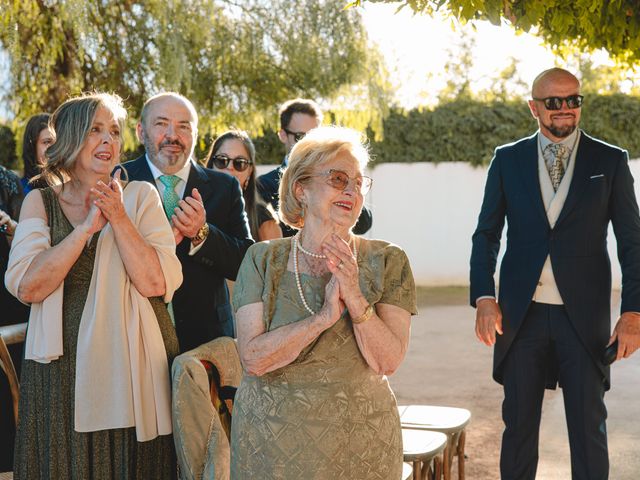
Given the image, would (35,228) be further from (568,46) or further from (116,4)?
(116,4)

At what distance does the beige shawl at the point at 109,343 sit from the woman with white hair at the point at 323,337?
54cm

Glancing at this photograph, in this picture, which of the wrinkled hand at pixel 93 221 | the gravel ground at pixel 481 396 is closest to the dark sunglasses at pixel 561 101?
the wrinkled hand at pixel 93 221

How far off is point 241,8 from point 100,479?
35.8ft

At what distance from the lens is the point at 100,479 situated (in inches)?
120

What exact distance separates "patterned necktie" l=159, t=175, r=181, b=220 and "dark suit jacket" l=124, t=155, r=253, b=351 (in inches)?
1.9

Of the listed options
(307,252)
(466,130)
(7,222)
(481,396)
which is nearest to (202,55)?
(466,130)

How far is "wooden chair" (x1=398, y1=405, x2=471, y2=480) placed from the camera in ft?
13.1

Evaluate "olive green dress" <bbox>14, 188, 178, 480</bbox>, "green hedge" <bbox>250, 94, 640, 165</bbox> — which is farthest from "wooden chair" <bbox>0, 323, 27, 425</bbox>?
"green hedge" <bbox>250, 94, 640, 165</bbox>

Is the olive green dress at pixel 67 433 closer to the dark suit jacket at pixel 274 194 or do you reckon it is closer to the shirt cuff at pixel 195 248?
the shirt cuff at pixel 195 248

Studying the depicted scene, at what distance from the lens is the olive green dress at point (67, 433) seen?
3.07m

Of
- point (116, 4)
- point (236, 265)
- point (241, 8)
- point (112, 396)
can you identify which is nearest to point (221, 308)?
point (236, 265)

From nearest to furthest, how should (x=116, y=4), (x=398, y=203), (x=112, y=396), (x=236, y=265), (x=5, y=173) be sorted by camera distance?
(x=112, y=396), (x=236, y=265), (x=5, y=173), (x=116, y=4), (x=398, y=203)

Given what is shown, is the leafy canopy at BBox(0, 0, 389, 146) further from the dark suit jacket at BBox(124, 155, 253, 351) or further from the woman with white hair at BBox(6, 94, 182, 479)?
the woman with white hair at BBox(6, 94, 182, 479)

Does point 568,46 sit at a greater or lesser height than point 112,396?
greater
